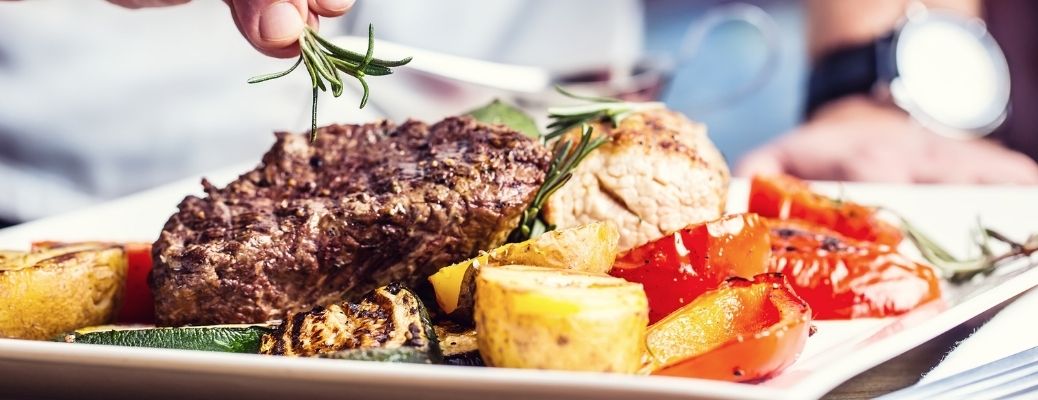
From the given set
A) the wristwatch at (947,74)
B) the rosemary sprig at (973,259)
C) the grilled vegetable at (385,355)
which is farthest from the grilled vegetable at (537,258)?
the wristwatch at (947,74)

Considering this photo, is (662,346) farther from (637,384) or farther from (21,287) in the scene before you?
(21,287)

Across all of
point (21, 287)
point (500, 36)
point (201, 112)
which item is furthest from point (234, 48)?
point (21, 287)

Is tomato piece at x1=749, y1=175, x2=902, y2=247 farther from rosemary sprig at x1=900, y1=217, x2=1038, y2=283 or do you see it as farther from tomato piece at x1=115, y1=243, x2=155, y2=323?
tomato piece at x1=115, y1=243, x2=155, y2=323

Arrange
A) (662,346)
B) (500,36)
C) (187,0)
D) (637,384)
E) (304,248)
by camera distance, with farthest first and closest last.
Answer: (500,36), (187,0), (304,248), (662,346), (637,384)

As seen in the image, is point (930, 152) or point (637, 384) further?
point (930, 152)

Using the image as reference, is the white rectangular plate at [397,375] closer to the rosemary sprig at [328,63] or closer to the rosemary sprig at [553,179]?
the rosemary sprig at [328,63]

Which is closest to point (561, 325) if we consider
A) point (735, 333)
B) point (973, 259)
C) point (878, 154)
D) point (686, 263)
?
point (735, 333)
